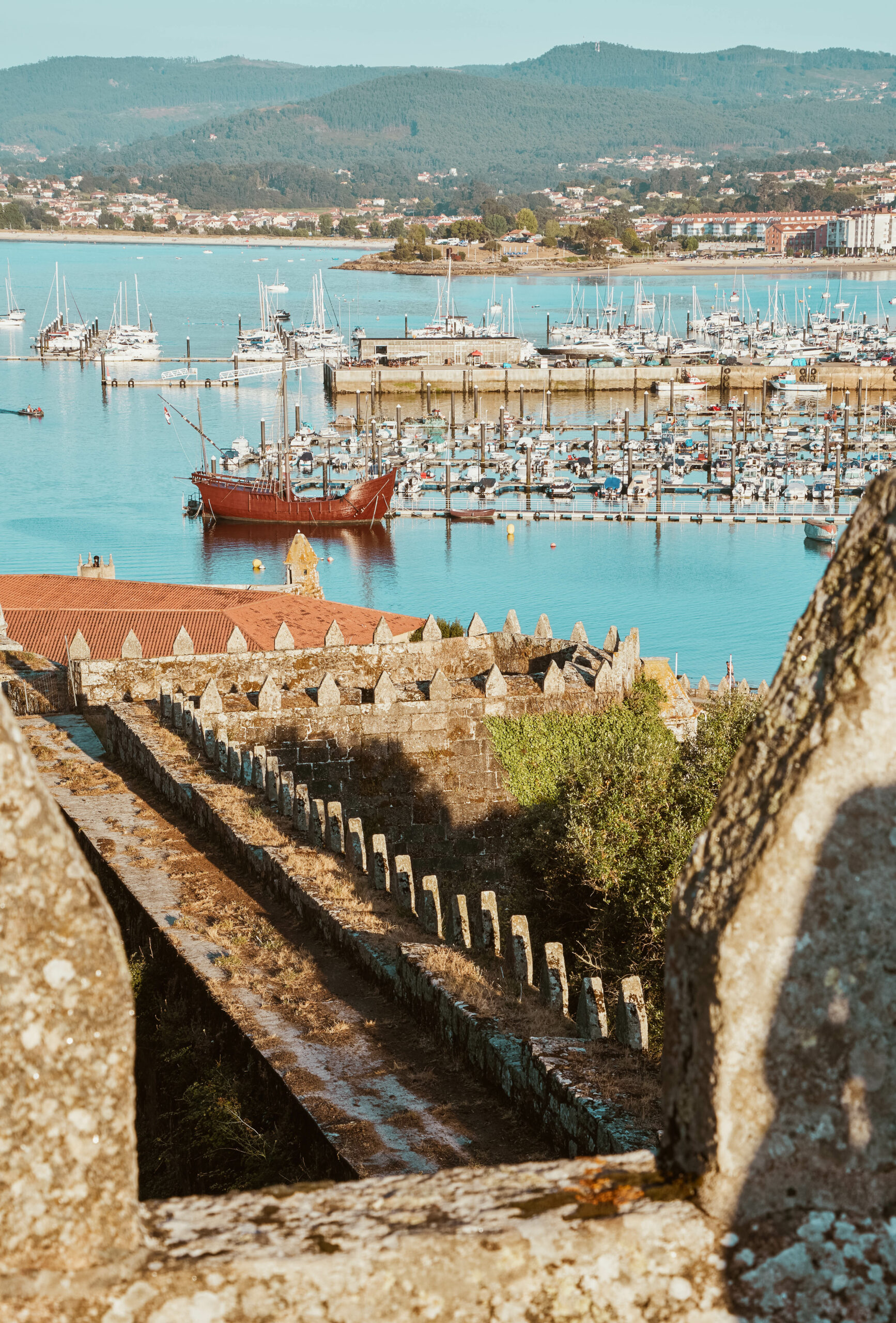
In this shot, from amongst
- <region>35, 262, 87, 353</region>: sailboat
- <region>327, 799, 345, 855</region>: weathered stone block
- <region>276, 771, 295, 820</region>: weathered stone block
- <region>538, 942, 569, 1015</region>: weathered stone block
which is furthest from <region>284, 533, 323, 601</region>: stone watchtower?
<region>35, 262, 87, 353</region>: sailboat

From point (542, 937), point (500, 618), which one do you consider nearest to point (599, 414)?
point (500, 618)

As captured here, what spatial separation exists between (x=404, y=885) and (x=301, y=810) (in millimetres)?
3047

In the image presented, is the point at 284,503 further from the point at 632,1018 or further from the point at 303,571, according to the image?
the point at 632,1018

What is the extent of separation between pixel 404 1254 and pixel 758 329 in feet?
552

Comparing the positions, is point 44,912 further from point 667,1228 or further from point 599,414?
point 599,414

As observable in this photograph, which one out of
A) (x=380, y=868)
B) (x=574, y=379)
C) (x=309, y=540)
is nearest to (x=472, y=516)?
(x=309, y=540)

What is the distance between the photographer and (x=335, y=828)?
17.4 metres

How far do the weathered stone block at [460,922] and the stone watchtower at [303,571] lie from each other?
87.2ft

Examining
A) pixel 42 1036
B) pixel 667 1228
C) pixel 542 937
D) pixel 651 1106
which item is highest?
pixel 42 1036

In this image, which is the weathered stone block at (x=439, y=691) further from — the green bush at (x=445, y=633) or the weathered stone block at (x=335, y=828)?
the weathered stone block at (x=335, y=828)

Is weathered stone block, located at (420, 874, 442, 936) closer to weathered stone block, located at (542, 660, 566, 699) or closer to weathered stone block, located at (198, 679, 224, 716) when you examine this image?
weathered stone block, located at (198, 679, 224, 716)

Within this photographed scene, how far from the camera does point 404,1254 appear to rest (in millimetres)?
4328

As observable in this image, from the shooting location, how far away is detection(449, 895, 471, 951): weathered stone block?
14.4 m

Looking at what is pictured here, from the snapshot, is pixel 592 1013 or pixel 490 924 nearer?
pixel 592 1013
